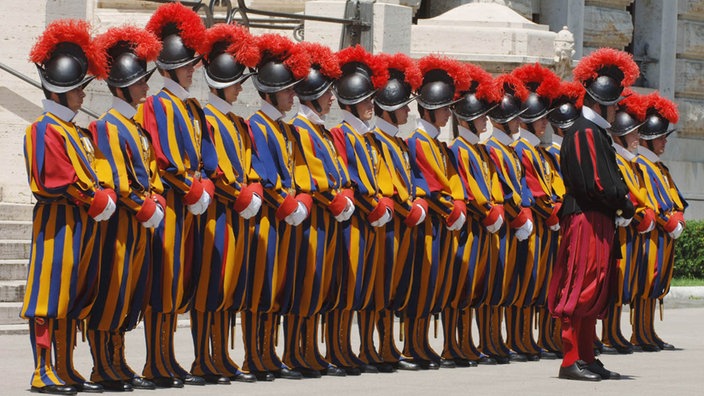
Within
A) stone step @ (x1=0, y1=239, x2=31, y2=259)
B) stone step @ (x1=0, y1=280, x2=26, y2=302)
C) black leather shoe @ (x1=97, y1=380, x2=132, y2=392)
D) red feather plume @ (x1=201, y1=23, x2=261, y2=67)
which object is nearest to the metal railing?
stone step @ (x1=0, y1=239, x2=31, y2=259)

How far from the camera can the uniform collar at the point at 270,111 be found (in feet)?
37.4

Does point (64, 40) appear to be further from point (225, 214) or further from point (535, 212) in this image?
point (535, 212)

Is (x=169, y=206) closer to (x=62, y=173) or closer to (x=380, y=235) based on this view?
(x=62, y=173)

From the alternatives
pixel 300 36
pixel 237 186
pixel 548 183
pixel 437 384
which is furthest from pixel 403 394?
pixel 300 36

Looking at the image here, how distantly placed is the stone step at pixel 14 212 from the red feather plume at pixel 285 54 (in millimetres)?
4061

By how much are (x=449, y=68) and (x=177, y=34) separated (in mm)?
2229

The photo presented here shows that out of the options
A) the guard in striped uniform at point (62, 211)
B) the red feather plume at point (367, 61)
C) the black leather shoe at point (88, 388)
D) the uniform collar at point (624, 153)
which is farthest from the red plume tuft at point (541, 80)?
the black leather shoe at point (88, 388)

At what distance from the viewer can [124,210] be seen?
33.9ft

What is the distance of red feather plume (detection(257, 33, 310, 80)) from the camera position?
1141cm

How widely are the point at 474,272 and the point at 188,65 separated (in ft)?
9.00

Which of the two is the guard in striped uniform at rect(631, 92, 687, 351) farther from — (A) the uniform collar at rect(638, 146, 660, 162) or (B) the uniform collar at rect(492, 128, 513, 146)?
(B) the uniform collar at rect(492, 128, 513, 146)

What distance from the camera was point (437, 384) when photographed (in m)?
11.2

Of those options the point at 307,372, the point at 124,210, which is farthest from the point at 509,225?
the point at 124,210

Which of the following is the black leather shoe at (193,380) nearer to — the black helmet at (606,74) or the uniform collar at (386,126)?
the uniform collar at (386,126)
